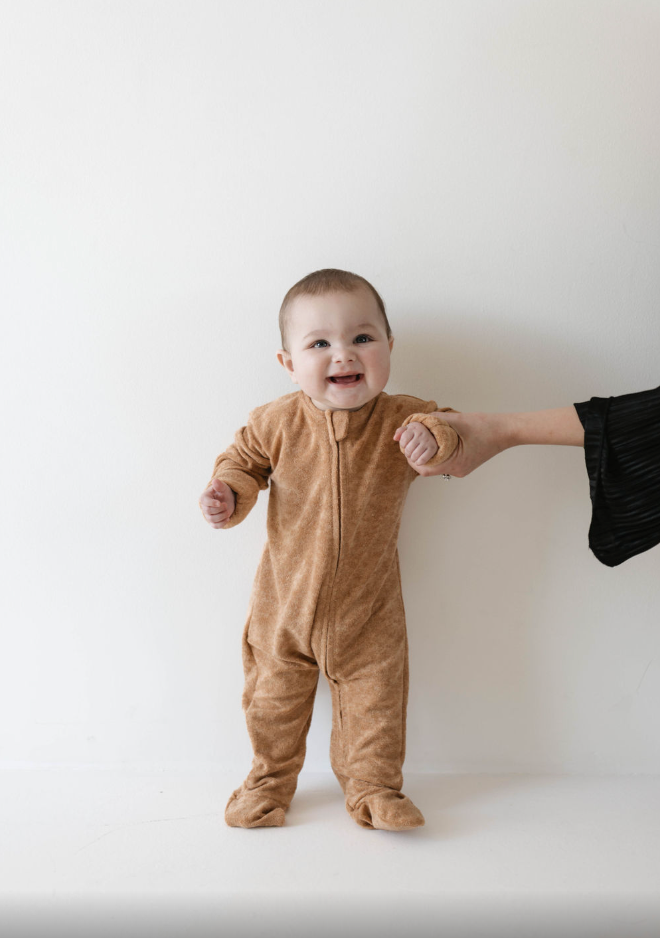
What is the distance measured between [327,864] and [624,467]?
760 mm

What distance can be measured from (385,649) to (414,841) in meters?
0.30

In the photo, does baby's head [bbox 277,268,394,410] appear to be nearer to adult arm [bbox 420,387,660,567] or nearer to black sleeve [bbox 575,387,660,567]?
adult arm [bbox 420,387,660,567]

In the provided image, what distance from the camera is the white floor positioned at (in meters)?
1.05

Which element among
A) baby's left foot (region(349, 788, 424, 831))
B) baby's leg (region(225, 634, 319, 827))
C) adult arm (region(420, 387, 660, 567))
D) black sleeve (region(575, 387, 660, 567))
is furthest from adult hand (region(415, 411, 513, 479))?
baby's left foot (region(349, 788, 424, 831))

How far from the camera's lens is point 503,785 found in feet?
4.61

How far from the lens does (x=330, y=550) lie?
1267mm

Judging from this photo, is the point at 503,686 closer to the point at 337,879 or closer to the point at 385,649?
the point at 385,649

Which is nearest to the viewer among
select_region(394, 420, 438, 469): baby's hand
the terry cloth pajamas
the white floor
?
the white floor

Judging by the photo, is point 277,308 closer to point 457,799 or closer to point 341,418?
point 341,418

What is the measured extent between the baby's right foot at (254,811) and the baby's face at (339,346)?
0.68m

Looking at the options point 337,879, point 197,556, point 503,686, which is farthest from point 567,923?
point 197,556

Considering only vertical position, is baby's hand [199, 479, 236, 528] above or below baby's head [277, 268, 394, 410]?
below

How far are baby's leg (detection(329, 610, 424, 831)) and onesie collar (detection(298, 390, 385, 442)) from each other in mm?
333

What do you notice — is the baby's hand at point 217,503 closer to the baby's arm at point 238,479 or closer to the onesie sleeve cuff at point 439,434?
the baby's arm at point 238,479
